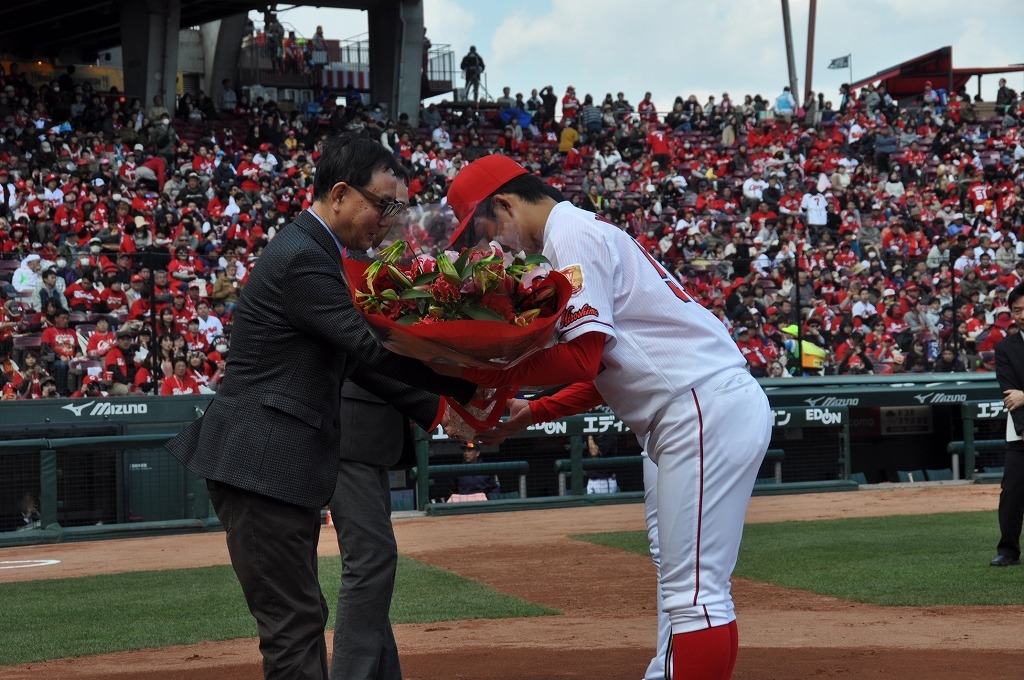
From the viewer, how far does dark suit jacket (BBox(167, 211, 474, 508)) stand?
11.8 feet

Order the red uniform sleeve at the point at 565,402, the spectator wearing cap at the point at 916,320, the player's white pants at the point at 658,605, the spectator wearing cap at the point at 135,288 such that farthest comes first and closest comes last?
the spectator wearing cap at the point at 916,320, the spectator wearing cap at the point at 135,288, the player's white pants at the point at 658,605, the red uniform sleeve at the point at 565,402

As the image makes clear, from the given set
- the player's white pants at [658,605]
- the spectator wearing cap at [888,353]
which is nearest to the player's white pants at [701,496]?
the player's white pants at [658,605]

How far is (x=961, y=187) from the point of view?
29.1 metres

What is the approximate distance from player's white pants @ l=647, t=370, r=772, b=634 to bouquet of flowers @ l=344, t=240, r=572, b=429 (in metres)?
0.61

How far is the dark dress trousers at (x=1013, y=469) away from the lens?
8961mm

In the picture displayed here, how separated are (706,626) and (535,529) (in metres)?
9.03

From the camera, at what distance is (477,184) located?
382 centimetres

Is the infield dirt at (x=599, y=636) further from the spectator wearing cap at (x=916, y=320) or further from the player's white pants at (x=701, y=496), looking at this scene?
the spectator wearing cap at (x=916, y=320)

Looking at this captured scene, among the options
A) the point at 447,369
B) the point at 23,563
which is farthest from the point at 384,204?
the point at 23,563

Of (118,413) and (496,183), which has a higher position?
(496,183)

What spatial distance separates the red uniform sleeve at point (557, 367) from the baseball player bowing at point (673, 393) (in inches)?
3.3

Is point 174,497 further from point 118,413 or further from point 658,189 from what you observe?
point 658,189

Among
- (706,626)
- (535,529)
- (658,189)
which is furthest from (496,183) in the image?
(658,189)

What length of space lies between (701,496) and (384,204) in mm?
1395
